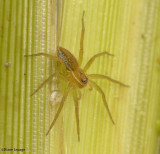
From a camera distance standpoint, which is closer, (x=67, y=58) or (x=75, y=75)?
(x=67, y=58)

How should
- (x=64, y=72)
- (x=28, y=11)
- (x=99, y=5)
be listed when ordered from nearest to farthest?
(x=28, y=11), (x=99, y=5), (x=64, y=72)

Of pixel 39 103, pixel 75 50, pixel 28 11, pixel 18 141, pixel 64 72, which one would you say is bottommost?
pixel 18 141

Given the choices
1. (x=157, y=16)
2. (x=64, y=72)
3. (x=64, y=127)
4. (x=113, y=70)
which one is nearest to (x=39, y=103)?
(x=64, y=127)

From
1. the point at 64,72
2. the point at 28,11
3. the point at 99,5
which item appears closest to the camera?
the point at 28,11

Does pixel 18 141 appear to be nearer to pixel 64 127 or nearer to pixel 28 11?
pixel 64 127

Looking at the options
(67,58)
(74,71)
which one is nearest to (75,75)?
(74,71)

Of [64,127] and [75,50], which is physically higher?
[75,50]

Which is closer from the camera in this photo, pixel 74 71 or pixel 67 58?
pixel 67 58

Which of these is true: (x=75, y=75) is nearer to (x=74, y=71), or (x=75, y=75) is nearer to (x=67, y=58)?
(x=74, y=71)
